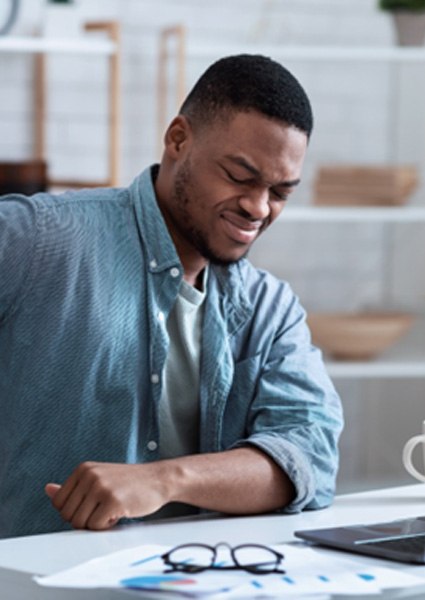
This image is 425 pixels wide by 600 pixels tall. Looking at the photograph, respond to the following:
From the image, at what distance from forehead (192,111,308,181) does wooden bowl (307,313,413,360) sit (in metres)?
2.02

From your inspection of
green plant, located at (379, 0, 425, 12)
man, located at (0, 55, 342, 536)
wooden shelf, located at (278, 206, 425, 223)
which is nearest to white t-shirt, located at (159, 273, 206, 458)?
man, located at (0, 55, 342, 536)

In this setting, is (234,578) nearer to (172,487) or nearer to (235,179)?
(172,487)

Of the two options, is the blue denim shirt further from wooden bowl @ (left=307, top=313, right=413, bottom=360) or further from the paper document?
wooden bowl @ (left=307, top=313, right=413, bottom=360)

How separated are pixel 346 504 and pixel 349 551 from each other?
1.28 ft

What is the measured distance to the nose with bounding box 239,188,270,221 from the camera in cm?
188

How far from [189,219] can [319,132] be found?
2.32m

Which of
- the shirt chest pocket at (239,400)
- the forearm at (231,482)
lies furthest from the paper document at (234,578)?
the shirt chest pocket at (239,400)

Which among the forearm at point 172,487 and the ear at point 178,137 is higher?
the ear at point 178,137

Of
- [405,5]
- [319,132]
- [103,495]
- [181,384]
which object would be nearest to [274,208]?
[181,384]

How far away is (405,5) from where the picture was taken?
3.88m

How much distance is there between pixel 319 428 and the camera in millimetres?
1952

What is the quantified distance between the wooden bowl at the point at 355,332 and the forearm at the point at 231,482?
2042 millimetres

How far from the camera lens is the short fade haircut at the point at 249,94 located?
1882 mm

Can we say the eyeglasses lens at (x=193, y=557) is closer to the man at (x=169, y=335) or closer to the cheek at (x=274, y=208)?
the man at (x=169, y=335)
